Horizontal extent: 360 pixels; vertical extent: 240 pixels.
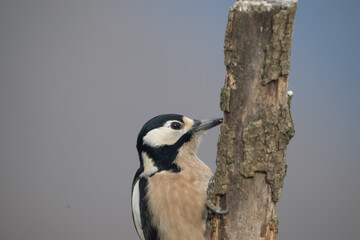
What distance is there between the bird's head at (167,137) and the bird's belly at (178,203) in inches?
4.1

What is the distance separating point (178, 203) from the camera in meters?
2.19

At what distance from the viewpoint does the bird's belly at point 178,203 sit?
2.12m

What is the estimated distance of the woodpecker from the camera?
2.16 m

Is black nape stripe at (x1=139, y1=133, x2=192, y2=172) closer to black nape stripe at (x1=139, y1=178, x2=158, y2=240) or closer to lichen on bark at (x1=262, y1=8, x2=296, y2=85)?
black nape stripe at (x1=139, y1=178, x2=158, y2=240)

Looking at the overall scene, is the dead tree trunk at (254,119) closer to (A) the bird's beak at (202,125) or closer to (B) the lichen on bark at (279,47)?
(B) the lichen on bark at (279,47)

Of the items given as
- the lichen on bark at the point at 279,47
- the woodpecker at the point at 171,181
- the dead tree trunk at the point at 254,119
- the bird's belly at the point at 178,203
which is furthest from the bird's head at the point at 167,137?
the lichen on bark at the point at 279,47

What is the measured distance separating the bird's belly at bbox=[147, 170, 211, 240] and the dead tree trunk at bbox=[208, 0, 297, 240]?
35cm

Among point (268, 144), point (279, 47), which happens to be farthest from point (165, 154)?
point (279, 47)

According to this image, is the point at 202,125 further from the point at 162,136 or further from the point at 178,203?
the point at 178,203

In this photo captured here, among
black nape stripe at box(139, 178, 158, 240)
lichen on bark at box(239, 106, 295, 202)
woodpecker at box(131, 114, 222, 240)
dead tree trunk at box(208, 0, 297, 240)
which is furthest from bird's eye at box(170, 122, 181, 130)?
lichen on bark at box(239, 106, 295, 202)

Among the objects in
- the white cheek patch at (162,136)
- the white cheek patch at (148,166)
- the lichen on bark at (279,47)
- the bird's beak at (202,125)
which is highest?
the lichen on bark at (279,47)

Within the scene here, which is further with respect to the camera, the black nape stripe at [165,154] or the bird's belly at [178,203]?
the black nape stripe at [165,154]

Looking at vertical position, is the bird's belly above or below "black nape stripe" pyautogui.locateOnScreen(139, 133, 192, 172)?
below

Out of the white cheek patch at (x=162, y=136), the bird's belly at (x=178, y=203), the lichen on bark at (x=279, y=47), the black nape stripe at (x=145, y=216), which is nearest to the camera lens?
the lichen on bark at (x=279, y=47)
